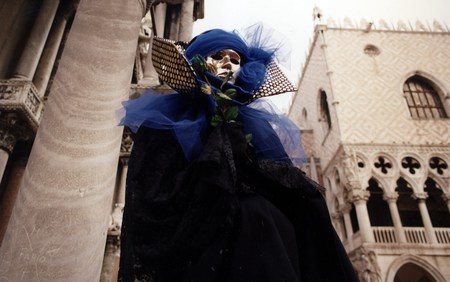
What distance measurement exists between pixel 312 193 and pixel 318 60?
18.2 m

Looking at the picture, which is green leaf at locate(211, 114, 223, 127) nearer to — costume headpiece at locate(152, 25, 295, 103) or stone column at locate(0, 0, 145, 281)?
costume headpiece at locate(152, 25, 295, 103)

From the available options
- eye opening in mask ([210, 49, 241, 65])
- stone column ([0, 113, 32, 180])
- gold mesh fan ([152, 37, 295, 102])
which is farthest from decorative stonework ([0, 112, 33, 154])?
eye opening in mask ([210, 49, 241, 65])

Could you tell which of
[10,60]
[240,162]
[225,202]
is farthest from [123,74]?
[10,60]

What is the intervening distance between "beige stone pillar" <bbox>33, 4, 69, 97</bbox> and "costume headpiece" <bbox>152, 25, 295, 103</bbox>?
5.30 m

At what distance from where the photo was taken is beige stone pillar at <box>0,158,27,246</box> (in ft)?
14.6

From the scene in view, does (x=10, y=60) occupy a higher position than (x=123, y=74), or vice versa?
(x=10, y=60)

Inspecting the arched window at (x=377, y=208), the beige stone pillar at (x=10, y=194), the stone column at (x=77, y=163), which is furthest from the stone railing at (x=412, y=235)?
the stone column at (x=77, y=163)

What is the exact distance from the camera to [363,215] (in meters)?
12.6

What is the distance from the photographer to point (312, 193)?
1077 millimetres

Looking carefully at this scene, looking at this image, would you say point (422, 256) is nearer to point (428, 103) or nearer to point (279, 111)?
point (428, 103)

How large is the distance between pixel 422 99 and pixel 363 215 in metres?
7.64

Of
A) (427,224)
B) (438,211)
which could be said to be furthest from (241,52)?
(438,211)

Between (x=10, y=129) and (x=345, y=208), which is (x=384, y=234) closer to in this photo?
(x=345, y=208)

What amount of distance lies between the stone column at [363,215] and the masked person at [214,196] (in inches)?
500
